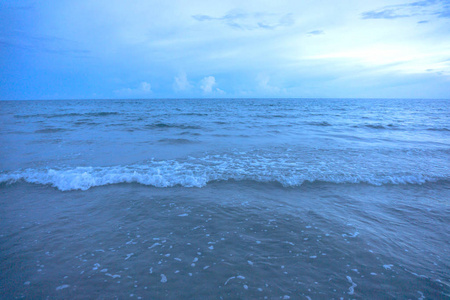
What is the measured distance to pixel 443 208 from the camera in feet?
19.9

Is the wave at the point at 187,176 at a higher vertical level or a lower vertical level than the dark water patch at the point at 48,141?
lower

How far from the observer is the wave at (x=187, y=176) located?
7559mm

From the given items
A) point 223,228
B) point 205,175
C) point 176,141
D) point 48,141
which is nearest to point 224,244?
point 223,228

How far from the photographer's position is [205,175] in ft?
26.7

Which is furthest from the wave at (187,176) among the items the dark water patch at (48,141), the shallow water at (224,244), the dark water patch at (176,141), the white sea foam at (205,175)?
the dark water patch at (48,141)

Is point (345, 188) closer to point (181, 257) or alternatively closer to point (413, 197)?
point (413, 197)

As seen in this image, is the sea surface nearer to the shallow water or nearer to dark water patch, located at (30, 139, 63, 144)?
the shallow water

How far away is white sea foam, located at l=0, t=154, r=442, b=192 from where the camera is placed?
760 cm


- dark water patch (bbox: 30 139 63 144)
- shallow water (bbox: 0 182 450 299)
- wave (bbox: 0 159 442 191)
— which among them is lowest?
shallow water (bbox: 0 182 450 299)

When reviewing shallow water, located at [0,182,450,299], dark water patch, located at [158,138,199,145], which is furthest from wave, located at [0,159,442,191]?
dark water patch, located at [158,138,199,145]

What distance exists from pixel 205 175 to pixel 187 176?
0.67 m

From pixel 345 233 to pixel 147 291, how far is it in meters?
4.18

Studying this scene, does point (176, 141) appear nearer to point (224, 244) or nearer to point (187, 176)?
point (187, 176)

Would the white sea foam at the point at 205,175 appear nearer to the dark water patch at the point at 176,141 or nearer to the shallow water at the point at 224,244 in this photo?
the shallow water at the point at 224,244
